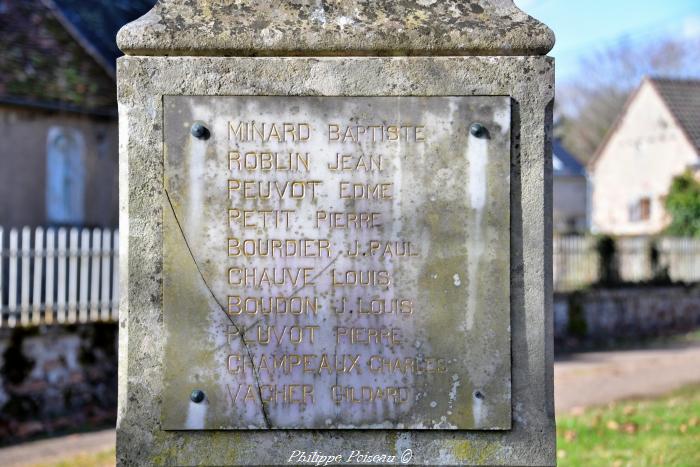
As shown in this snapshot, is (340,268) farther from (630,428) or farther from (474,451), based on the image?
(630,428)

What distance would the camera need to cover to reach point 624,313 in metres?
15.4

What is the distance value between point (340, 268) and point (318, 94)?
0.65m

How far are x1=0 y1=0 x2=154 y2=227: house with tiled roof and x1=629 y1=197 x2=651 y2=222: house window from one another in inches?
856

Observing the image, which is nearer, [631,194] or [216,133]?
[216,133]

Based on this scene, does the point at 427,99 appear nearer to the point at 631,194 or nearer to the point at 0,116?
the point at 0,116

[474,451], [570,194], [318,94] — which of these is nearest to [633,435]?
[474,451]

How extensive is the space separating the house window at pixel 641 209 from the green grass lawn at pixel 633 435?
2540 centimetres

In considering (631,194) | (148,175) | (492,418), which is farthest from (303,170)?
(631,194)

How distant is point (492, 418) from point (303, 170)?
115cm

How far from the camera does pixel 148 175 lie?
10.6 feet

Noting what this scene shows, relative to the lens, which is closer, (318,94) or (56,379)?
(318,94)

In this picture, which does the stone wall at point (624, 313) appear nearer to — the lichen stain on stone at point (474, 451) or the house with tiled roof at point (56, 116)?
the house with tiled roof at point (56, 116)

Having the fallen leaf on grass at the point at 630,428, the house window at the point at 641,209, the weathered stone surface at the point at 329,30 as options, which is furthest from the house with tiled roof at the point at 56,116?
the house window at the point at 641,209

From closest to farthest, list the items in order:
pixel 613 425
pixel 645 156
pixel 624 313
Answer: pixel 613 425
pixel 624 313
pixel 645 156
